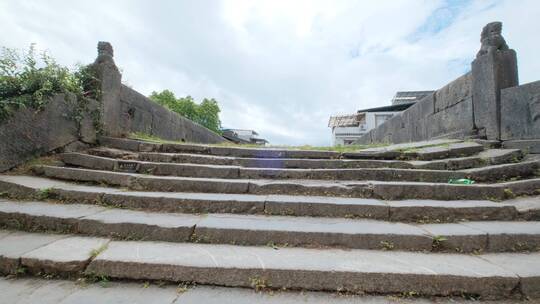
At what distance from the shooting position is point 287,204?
289cm

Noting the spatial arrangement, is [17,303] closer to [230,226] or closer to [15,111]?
[230,226]

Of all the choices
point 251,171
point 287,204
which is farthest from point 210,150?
point 287,204

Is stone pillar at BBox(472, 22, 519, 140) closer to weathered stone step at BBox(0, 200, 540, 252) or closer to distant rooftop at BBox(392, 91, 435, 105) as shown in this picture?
weathered stone step at BBox(0, 200, 540, 252)

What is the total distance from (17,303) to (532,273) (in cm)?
352

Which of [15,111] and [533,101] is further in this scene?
[533,101]

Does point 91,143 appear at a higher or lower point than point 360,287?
higher

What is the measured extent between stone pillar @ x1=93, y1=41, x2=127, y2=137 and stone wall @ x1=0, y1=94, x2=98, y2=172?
23 cm

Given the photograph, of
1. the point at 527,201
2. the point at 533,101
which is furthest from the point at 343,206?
the point at 533,101

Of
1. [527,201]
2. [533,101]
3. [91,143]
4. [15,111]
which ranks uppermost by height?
[533,101]

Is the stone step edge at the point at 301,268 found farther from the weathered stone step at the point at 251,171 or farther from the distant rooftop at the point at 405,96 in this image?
the distant rooftop at the point at 405,96

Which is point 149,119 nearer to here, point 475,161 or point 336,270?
point 336,270

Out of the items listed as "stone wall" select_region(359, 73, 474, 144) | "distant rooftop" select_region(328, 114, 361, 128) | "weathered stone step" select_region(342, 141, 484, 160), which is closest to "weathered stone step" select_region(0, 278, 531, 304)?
"weathered stone step" select_region(342, 141, 484, 160)

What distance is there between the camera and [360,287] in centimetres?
183

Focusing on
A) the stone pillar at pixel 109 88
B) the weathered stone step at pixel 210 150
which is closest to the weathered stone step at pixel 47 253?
the weathered stone step at pixel 210 150
